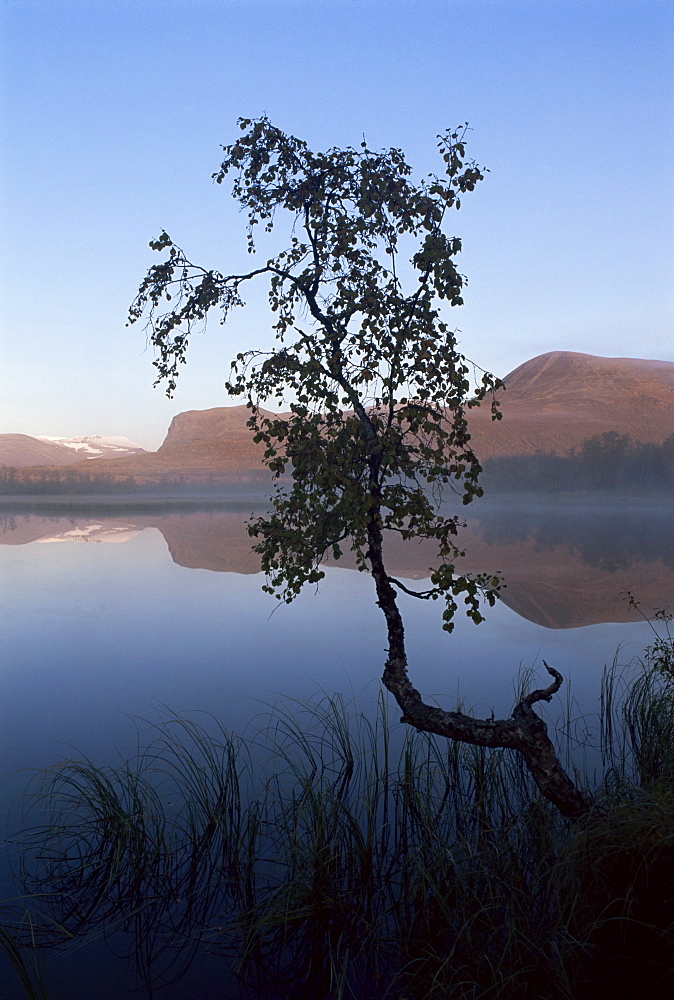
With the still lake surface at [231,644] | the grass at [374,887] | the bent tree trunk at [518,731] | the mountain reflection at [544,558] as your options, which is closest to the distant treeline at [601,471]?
the mountain reflection at [544,558]

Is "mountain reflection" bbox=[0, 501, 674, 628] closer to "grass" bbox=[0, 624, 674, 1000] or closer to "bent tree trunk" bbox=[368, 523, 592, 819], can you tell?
"bent tree trunk" bbox=[368, 523, 592, 819]

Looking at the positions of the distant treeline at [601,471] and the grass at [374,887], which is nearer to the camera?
the grass at [374,887]

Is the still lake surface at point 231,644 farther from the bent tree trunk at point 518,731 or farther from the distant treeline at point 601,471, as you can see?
the distant treeline at point 601,471

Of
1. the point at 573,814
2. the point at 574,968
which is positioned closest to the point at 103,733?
the point at 573,814

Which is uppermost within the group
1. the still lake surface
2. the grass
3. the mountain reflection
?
the grass

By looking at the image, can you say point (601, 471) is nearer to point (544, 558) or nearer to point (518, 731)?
point (544, 558)

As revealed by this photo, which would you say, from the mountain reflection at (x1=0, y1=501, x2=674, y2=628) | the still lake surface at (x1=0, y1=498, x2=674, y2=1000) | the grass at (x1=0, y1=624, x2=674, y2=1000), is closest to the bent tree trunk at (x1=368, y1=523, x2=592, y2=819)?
the grass at (x1=0, y1=624, x2=674, y2=1000)

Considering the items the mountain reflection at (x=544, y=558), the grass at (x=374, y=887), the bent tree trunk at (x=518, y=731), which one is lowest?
the mountain reflection at (x=544, y=558)

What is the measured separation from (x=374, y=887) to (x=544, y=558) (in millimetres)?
32719

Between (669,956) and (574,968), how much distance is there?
0.51 m

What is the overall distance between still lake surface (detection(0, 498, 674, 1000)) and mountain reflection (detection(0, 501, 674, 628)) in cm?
17

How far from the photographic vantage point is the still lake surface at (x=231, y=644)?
32.7 ft

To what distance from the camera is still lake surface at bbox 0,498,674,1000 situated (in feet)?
32.7

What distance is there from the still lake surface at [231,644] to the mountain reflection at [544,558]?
17cm
